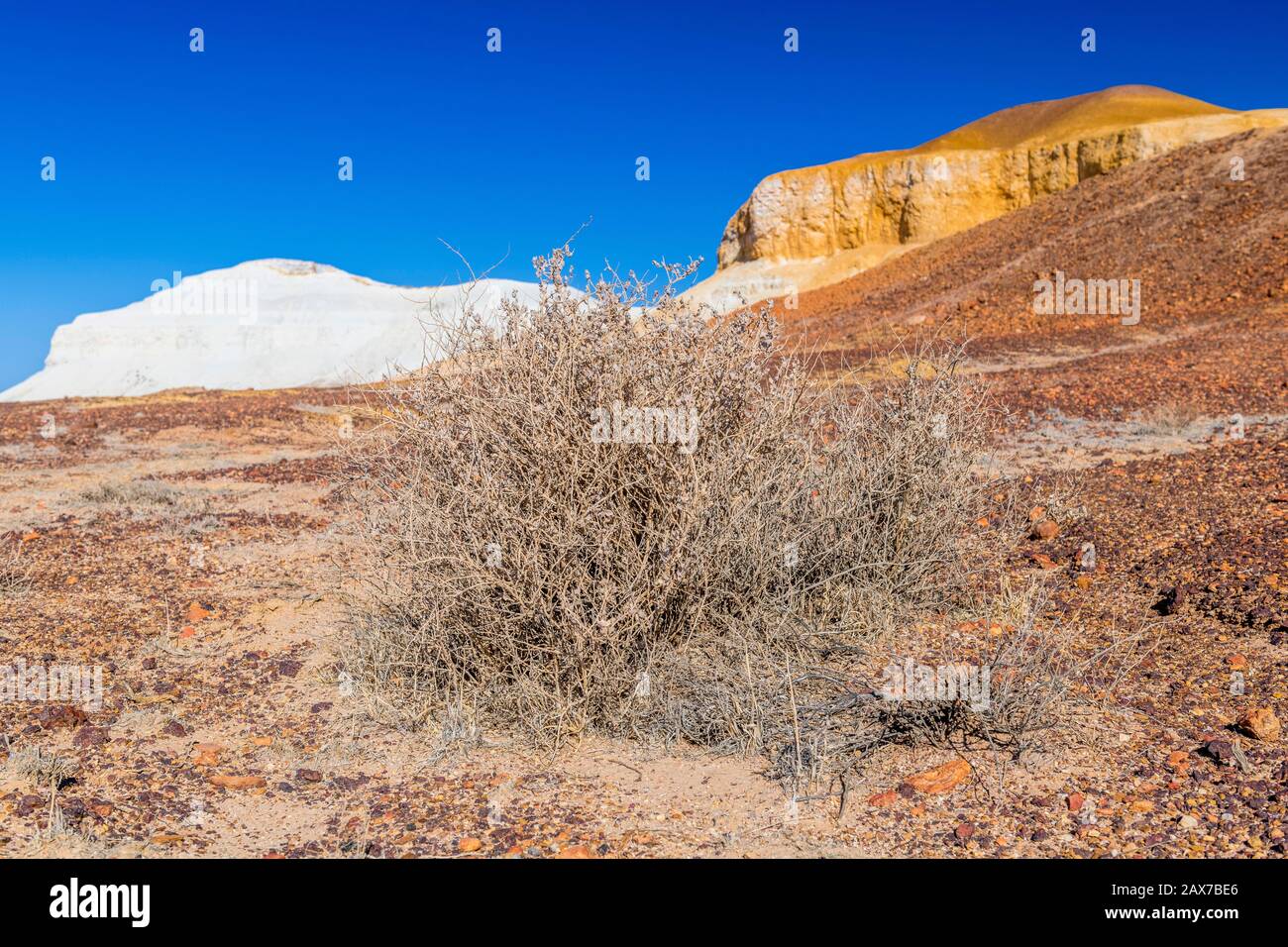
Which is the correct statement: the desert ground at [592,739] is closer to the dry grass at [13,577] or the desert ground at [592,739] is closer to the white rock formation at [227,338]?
the dry grass at [13,577]

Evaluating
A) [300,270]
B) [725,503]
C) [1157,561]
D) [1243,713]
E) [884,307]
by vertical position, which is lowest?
[1243,713]

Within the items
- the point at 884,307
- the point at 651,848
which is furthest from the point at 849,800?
the point at 884,307

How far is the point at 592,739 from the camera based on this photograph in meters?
3.65

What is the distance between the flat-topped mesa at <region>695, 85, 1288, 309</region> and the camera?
120ft

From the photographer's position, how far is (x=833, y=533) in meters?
4.53

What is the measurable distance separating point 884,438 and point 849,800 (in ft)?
7.05

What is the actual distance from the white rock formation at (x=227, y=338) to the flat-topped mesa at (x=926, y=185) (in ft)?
51.9

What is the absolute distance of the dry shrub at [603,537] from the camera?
11.8 ft

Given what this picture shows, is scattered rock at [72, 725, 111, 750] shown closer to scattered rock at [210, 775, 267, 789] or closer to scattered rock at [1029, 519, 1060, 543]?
scattered rock at [210, 775, 267, 789]

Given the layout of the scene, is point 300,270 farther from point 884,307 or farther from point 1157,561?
point 1157,561

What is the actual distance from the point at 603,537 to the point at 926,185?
39681 mm

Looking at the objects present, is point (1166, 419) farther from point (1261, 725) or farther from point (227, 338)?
point (227, 338)

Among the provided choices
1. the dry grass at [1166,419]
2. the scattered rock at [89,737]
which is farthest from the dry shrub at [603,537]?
the dry grass at [1166,419]

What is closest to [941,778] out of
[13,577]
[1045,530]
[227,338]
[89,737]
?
[1045,530]
